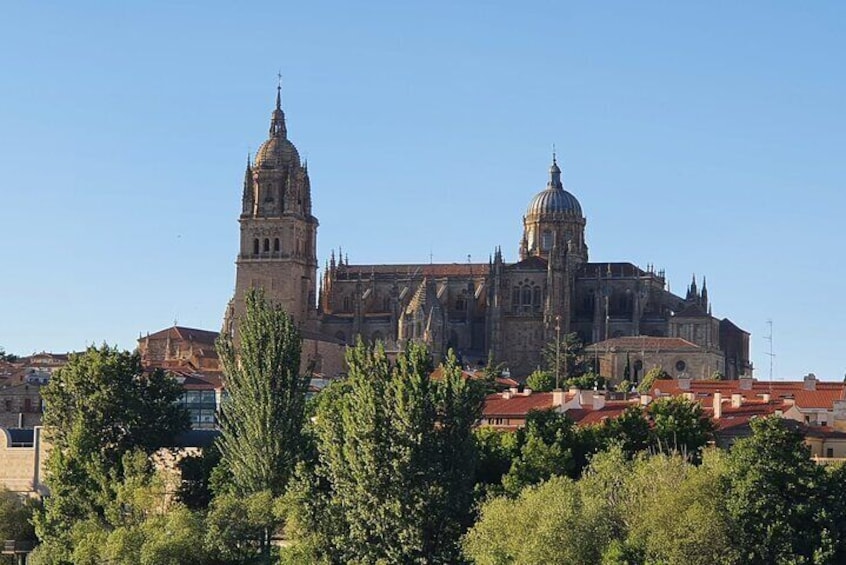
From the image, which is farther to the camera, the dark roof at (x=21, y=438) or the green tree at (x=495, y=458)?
the dark roof at (x=21, y=438)

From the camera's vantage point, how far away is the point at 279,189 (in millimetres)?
129750

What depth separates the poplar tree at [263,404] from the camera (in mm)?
56750

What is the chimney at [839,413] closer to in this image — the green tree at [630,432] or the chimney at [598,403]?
the chimney at [598,403]

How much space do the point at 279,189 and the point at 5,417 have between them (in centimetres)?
3910

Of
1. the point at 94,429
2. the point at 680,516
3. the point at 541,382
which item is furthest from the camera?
the point at 541,382

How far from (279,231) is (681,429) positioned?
73237 millimetres

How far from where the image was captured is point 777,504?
46.5m

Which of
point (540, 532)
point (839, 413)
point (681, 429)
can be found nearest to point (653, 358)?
point (839, 413)

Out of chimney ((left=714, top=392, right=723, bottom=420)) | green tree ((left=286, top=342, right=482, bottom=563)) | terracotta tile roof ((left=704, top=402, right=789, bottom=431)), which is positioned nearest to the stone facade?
terracotta tile roof ((left=704, top=402, right=789, bottom=431))

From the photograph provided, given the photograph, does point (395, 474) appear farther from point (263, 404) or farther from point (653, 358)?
point (653, 358)

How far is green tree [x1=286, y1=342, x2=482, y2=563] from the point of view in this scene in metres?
50.6

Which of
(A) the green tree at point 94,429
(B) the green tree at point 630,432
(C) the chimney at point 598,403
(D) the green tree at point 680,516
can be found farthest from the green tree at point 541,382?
(D) the green tree at point 680,516

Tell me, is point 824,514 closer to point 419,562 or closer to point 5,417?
point 419,562

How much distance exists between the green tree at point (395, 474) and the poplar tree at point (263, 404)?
322 centimetres
